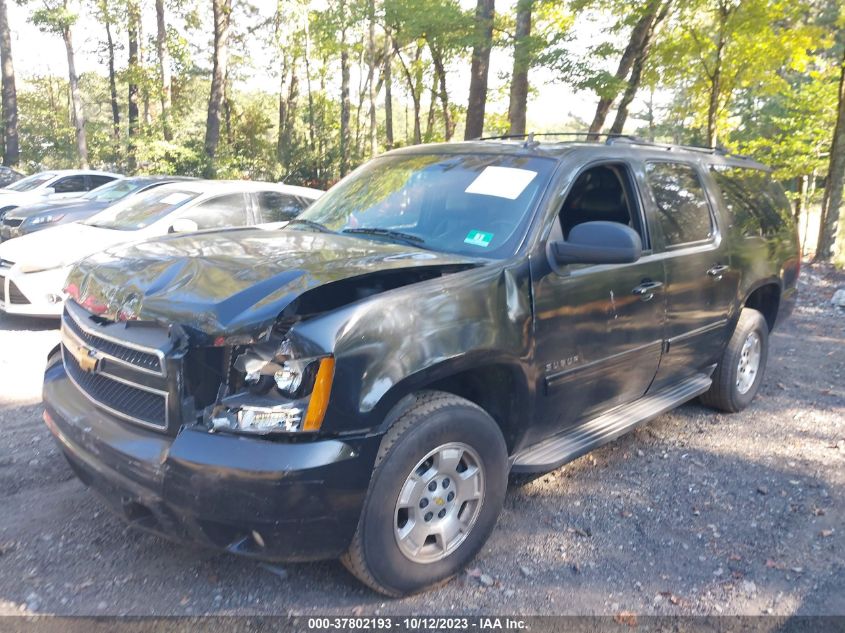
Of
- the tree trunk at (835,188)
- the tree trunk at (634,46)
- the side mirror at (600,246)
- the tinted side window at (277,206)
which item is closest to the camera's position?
the side mirror at (600,246)

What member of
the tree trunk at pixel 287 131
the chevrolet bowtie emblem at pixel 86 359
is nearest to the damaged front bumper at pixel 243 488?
the chevrolet bowtie emblem at pixel 86 359

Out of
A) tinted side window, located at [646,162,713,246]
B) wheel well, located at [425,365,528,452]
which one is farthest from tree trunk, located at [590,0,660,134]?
wheel well, located at [425,365,528,452]

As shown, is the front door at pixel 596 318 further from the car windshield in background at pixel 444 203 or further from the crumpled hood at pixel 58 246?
the crumpled hood at pixel 58 246

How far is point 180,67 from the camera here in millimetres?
33688

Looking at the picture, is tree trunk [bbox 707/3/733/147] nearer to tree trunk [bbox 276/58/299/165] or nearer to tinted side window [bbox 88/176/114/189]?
tinted side window [bbox 88/176/114/189]

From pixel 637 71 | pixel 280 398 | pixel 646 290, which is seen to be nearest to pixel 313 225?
pixel 280 398

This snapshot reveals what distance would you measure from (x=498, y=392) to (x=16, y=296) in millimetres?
5953

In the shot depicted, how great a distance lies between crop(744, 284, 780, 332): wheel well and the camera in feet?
18.5

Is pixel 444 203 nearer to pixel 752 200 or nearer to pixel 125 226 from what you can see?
pixel 752 200

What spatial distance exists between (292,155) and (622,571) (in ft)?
76.6

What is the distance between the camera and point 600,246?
132 inches

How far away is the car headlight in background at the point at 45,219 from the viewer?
35.4 ft

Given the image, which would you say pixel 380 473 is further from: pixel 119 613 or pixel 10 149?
pixel 10 149

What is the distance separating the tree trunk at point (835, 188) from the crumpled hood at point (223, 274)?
43.2 feet
